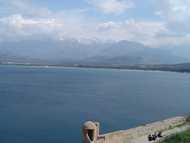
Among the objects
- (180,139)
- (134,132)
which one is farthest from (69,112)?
(180,139)

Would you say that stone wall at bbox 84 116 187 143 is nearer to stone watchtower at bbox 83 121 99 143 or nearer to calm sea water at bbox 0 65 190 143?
stone watchtower at bbox 83 121 99 143

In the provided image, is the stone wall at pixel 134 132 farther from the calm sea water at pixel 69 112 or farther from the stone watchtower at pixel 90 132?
the calm sea water at pixel 69 112

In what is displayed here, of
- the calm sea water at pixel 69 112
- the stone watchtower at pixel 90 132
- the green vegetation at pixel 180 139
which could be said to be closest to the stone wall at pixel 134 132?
the stone watchtower at pixel 90 132

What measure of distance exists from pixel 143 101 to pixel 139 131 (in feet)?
147

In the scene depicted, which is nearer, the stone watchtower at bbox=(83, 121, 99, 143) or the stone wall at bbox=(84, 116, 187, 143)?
the stone watchtower at bbox=(83, 121, 99, 143)

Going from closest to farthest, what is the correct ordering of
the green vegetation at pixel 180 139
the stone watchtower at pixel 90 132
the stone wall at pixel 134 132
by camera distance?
1. the stone watchtower at pixel 90 132
2. the green vegetation at pixel 180 139
3. the stone wall at pixel 134 132

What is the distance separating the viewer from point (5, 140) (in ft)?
120

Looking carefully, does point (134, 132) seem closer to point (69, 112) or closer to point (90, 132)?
point (90, 132)

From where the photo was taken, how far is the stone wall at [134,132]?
16469 mm

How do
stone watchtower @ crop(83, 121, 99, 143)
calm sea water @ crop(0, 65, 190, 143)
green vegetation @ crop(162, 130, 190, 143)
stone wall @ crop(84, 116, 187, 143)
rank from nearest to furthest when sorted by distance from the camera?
1. stone watchtower @ crop(83, 121, 99, 143)
2. green vegetation @ crop(162, 130, 190, 143)
3. stone wall @ crop(84, 116, 187, 143)
4. calm sea water @ crop(0, 65, 190, 143)

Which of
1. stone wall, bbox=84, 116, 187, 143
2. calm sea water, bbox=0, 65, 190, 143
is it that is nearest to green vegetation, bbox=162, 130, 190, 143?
stone wall, bbox=84, 116, 187, 143

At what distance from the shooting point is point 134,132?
61.8 ft

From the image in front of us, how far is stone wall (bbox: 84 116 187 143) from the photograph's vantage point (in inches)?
648

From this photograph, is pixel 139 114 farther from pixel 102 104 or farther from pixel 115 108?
pixel 102 104
